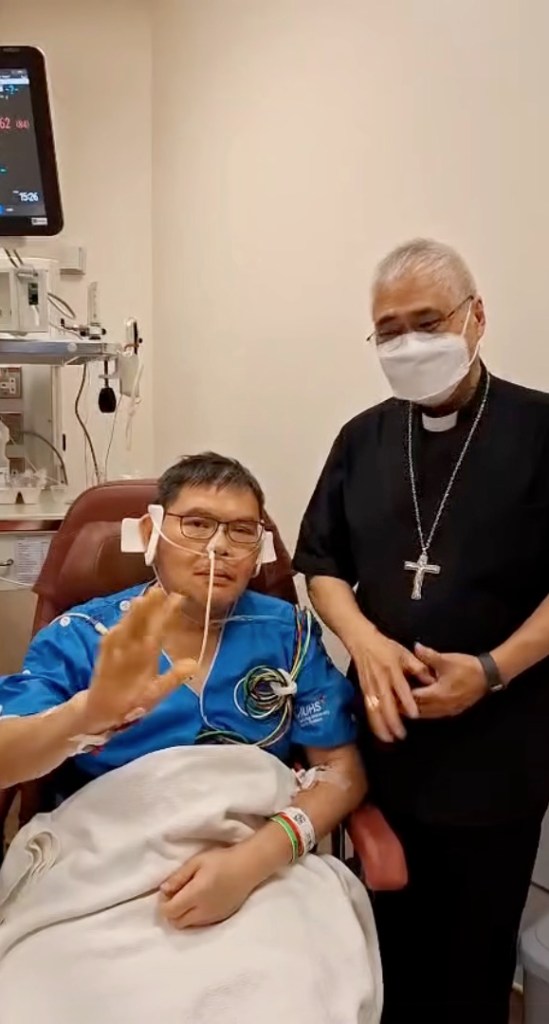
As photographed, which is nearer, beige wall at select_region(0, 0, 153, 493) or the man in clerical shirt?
the man in clerical shirt

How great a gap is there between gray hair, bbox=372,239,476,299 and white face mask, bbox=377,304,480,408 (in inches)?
1.9

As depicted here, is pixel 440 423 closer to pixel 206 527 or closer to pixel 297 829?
pixel 206 527

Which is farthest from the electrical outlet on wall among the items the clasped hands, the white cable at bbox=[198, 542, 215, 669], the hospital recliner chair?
the clasped hands

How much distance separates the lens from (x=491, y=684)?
51.0 inches

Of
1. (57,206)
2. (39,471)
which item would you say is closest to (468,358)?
(57,206)

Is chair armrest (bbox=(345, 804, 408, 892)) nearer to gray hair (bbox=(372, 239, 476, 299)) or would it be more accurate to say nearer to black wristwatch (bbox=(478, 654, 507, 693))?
black wristwatch (bbox=(478, 654, 507, 693))

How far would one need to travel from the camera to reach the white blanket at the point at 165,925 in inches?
43.1

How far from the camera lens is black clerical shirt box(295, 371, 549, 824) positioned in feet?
4.44

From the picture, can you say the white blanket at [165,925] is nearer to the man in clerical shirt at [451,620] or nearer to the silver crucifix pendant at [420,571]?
the man in clerical shirt at [451,620]

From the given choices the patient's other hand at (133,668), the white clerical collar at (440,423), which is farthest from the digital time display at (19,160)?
the patient's other hand at (133,668)

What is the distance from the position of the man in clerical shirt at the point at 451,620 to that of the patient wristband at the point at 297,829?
0.18 metres

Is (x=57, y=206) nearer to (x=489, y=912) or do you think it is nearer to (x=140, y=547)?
(x=140, y=547)

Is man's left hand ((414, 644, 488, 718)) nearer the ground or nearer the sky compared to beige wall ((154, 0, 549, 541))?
nearer the ground

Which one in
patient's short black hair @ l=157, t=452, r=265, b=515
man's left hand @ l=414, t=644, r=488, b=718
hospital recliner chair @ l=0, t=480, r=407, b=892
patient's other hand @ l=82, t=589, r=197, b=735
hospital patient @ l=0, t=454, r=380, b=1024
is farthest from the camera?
Result: hospital recliner chair @ l=0, t=480, r=407, b=892
